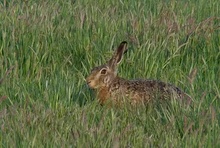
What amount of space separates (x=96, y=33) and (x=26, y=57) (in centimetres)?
80

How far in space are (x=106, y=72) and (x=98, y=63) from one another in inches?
24.6

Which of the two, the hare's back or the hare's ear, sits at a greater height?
the hare's ear

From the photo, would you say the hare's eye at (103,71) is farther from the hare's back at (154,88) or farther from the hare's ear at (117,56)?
the hare's back at (154,88)

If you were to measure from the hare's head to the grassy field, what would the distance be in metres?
0.14

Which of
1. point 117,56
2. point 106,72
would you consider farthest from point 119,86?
point 117,56

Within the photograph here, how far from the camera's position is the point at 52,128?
5.14 meters

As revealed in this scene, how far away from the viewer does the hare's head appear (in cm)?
648

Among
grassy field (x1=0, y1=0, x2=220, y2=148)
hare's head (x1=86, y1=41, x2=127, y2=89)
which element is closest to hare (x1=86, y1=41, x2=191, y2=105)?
hare's head (x1=86, y1=41, x2=127, y2=89)

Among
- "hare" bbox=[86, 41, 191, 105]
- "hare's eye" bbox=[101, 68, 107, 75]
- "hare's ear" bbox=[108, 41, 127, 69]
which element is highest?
"hare's ear" bbox=[108, 41, 127, 69]

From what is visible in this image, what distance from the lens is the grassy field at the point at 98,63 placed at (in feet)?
16.3

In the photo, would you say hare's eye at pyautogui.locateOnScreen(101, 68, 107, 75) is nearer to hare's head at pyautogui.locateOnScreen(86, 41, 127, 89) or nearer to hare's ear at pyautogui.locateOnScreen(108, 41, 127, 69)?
hare's head at pyautogui.locateOnScreen(86, 41, 127, 89)

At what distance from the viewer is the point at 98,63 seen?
23.6 ft

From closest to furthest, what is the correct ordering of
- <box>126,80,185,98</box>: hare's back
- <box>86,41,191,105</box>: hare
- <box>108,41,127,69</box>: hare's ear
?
<box>126,80,185,98</box>: hare's back → <box>86,41,191,105</box>: hare → <box>108,41,127,69</box>: hare's ear

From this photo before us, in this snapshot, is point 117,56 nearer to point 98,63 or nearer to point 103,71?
point 103,71
